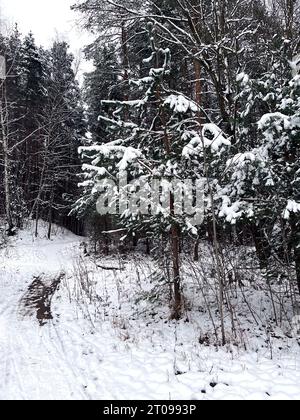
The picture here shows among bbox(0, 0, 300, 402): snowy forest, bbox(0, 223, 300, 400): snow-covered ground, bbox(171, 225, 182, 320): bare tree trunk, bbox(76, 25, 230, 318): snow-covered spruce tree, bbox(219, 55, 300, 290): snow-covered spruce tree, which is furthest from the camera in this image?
bbox(171, 225, 182, 320): bare tree trunk

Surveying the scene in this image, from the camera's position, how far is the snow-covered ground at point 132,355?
4.53 meters

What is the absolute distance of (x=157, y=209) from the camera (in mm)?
6535

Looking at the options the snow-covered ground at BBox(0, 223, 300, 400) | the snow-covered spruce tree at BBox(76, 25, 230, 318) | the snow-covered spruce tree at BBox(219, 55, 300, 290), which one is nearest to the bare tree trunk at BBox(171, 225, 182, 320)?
the snow-covered spruce tree at BBox(76, 25, 230, 318)

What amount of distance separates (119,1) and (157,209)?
5872 mm

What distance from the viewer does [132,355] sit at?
579 centimetres

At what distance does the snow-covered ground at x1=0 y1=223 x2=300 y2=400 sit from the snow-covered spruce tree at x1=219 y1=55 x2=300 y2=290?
2074 mm

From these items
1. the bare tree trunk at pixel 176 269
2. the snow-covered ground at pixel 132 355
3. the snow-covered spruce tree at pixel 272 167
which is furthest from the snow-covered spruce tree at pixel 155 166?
the snow-covered ground at pixel 132 355

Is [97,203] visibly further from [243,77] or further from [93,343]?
[243,77]

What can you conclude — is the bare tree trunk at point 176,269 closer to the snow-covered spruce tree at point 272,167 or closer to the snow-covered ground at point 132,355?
the snow-covered ground at point 132,355

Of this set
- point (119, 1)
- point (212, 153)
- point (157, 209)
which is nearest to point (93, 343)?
point (157, 209)

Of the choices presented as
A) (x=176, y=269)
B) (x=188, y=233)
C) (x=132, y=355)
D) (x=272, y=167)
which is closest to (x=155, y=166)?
(x=188, y=233)

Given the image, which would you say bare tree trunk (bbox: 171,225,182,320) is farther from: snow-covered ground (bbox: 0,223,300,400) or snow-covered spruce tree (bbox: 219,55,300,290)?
snow-covered spruce tree (bbox: 219,55,300,290)

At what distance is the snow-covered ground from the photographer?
178 inches

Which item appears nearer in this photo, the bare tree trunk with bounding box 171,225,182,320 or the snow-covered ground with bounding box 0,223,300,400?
the snow-covered ground with bounding box 0,223,300,400
